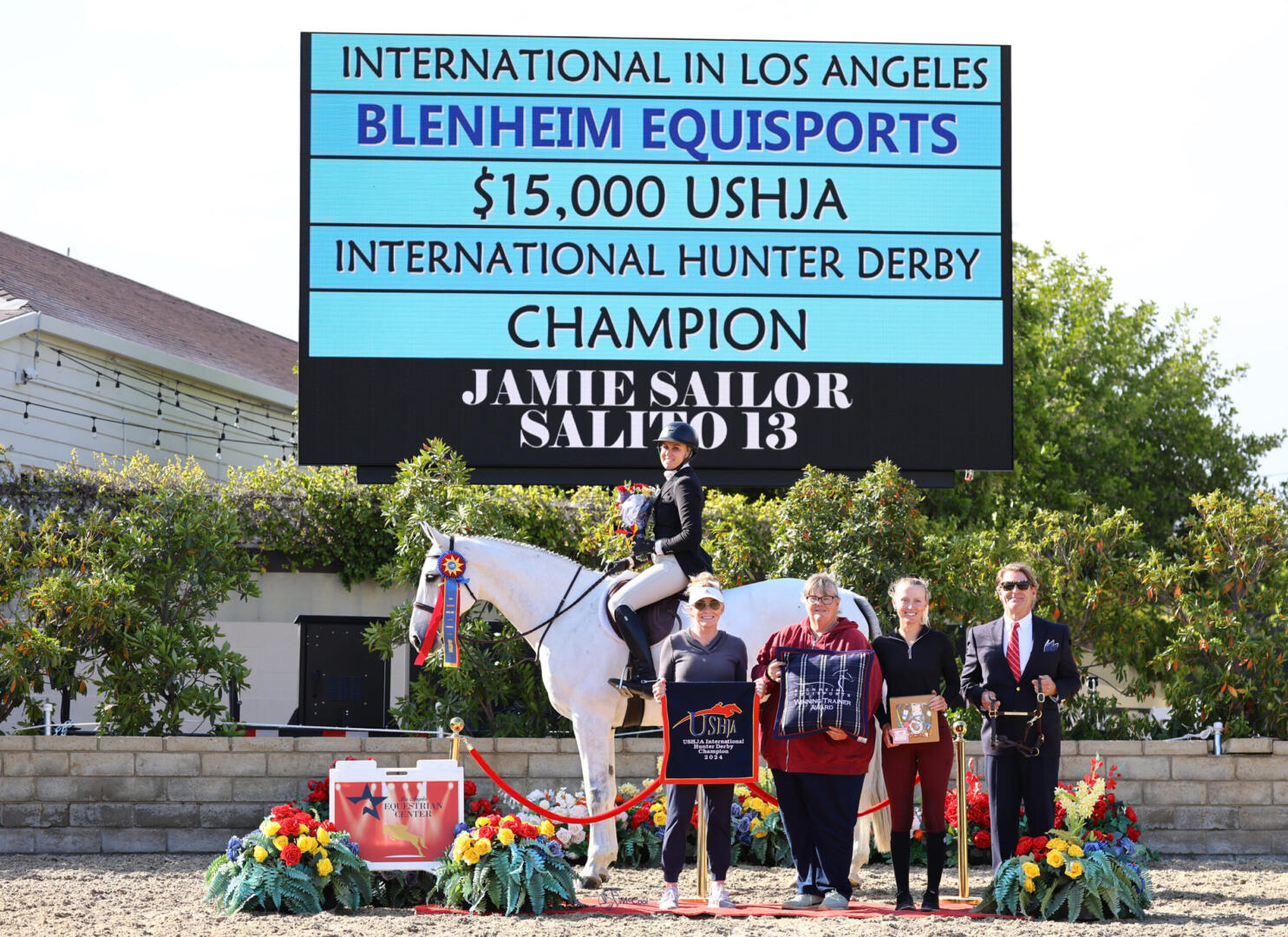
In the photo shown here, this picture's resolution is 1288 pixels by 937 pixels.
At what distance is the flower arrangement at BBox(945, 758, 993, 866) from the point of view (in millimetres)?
8812

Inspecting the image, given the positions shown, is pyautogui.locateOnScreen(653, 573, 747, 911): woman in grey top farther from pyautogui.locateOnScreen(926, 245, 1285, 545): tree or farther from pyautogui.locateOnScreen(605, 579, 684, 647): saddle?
pyautogui.locateOnScreen(926, 245, 1285, 545): tree

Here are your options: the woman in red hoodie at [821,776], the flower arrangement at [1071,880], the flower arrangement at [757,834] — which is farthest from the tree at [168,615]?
the flower arrangement at [1071,880]

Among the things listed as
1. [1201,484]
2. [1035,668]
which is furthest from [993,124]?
[1201,484]

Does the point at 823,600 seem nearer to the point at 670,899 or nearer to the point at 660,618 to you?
the point at 660,618

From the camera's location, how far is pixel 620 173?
11.1m

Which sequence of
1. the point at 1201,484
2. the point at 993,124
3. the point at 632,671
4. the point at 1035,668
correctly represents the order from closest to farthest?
the point at 1035,668 < the point at 632,671 < the point at 993,124 < the point at 1201,484

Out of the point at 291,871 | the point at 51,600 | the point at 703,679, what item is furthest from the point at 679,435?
the point at 51,600

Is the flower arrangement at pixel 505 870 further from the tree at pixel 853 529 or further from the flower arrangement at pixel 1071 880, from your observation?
the tree at pixel 853 529

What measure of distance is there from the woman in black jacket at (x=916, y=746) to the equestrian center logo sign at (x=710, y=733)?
26.1 inches

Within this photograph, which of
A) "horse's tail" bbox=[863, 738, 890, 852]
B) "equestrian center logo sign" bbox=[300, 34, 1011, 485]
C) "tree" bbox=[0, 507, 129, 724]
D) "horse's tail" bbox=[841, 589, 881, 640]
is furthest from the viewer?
"equestrian center logo sign" bbox=[300, 34, 1011, 485]

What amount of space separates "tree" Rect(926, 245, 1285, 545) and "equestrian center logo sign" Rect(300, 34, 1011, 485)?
394 inches

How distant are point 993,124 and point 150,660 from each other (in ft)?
24.9

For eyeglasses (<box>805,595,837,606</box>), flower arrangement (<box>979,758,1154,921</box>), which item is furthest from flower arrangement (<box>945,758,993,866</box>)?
eyeglasses (<box>805,595,837,606</box>)

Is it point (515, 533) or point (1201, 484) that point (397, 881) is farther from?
point (1201, 484)
